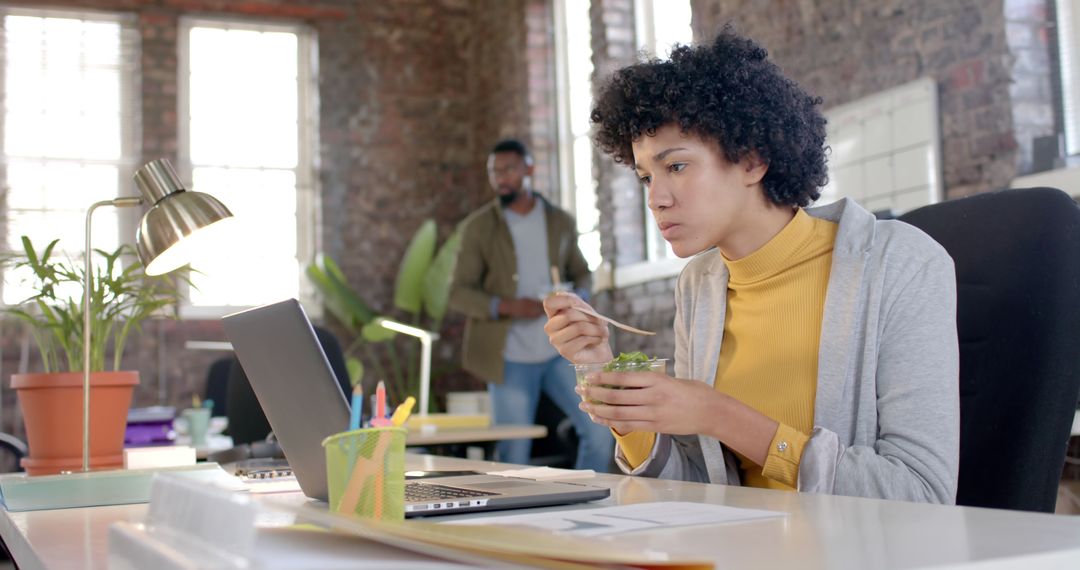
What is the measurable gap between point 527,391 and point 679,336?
310 centimetres

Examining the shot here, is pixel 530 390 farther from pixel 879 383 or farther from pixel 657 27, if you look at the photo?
pixel 879 383

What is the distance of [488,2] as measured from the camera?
8102mm

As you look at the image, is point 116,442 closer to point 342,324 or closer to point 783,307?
point 783,307

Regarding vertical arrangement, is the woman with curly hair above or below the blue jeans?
above

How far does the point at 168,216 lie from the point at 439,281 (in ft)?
18.5

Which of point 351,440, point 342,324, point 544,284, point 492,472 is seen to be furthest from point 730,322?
point 342,324

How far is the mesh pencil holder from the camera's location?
0.97m

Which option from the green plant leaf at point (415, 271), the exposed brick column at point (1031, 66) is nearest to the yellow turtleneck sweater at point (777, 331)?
the exposed brick column at point (1031, 66)

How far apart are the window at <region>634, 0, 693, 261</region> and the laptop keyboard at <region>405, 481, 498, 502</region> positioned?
4854 millimetres

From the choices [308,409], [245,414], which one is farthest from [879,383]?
[245,414]

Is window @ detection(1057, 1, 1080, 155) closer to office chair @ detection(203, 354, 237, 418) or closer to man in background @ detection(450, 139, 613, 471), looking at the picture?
man in background @ detection(450, 139, 613, 471)

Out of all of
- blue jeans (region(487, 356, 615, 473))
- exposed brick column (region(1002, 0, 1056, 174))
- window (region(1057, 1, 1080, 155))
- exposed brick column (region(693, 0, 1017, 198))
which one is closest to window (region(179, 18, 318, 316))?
blue jeans (region(487, 356, 615, 473))

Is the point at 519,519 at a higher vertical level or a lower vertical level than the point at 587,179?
lower

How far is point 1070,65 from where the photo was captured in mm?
3943
